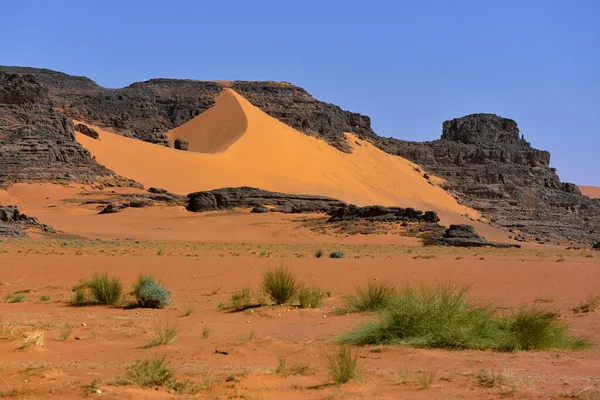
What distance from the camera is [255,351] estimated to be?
7.11 m

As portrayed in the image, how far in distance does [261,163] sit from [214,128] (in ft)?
33.5

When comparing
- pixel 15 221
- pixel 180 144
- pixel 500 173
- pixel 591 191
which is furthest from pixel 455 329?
pixel 591 191

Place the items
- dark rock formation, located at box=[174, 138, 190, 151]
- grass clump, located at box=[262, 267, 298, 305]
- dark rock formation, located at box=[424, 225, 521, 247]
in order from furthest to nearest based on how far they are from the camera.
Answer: dark rock formation, located at box=[174, 138, 190, 151]
dark rock formation, located at box=[424, 225, 521, 247]
grass clump, located at box=[262, 267, 298, 305]

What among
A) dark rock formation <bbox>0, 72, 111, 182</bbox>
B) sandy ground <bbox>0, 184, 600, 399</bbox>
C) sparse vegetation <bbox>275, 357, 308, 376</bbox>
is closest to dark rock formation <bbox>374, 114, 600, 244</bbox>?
dark rock formation <bbox>0, 72, 111, 182</bbox>

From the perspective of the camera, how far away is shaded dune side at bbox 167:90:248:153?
65.5 meters

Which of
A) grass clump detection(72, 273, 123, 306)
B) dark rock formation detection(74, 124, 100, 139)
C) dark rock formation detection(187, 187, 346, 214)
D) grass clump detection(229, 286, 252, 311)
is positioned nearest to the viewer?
grass clump detection(229, 286, 252, 311)

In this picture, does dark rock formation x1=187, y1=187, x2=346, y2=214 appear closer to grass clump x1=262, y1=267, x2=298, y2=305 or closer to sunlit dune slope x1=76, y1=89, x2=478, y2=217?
sunlit dune slope x1=76, y1=89, x2=478, y2=217

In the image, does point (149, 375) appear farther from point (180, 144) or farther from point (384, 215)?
point (180, 144)

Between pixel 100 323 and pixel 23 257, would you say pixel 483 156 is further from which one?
pixel 100 323

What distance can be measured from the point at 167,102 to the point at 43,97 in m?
22.3

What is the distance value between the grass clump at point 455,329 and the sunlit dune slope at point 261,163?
4346cm

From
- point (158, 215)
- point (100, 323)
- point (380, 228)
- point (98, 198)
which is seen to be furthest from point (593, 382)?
point (98, 198)

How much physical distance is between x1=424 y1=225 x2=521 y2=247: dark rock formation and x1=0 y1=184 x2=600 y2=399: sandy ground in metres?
8.72

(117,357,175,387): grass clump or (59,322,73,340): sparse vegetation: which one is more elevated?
(117,357,175,387): grass clump
